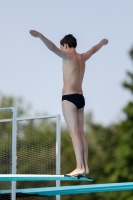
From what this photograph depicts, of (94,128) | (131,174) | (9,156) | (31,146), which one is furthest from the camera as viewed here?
(94,128)

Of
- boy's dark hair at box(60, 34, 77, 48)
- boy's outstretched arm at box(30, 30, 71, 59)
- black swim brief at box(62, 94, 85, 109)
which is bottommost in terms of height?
black swim brief at box(62, 94, 85, 109)

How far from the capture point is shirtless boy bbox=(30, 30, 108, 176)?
1023 centimetres

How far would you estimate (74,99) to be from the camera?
10273 mm

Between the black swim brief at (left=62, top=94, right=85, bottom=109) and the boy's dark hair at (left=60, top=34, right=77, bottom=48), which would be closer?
the black swim brief at (left=62, top=94, right=85, bottom=109)

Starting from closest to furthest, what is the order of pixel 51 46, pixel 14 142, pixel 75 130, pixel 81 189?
pixel 51 46, pixel 75 130, pixel 81 189, pixel 14 142

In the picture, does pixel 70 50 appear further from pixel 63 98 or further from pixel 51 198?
pixel 51 198

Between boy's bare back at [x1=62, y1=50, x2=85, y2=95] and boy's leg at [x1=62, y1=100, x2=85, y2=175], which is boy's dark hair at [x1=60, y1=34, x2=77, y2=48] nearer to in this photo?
boy's bare back at [x1=62, y1=50, x2=85, y2=95]

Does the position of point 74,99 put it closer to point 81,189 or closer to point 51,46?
point 51,46

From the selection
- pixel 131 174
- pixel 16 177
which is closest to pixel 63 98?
pixel 16 177

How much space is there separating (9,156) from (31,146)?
0.90 m

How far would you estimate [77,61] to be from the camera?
10.5 m

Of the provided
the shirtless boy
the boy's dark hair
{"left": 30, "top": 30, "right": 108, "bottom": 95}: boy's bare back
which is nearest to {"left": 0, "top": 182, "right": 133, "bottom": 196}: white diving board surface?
the shirtless boy

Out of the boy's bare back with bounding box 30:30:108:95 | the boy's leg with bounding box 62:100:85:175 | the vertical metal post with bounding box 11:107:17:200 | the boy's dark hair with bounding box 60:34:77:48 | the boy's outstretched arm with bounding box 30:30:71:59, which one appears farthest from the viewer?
the vertical metal post with bounding box 11:107:17:200

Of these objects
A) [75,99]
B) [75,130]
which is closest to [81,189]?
[75,130]
